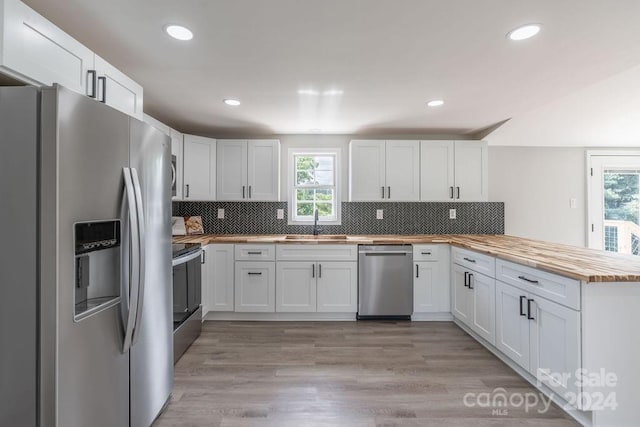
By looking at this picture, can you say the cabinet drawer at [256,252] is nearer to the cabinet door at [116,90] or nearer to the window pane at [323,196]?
the window pane at [323,196]

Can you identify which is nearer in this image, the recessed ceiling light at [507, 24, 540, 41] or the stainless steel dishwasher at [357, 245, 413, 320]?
the recessed ceiling light at [507, 24, 540, 41]

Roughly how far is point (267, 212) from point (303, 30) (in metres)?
2.53

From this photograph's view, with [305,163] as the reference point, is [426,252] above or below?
below

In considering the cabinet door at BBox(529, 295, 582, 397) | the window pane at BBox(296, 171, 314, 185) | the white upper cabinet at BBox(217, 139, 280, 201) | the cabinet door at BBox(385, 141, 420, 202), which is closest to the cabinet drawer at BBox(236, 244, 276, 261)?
the white upper cabinet at BBox(217, 139, 280, 201)

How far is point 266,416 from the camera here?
1753 millimetres

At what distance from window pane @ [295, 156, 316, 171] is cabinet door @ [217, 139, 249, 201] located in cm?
70

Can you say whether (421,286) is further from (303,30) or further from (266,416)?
(303,30)

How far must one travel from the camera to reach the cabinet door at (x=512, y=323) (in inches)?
81.2

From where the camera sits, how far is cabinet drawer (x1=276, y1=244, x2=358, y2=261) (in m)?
3.22

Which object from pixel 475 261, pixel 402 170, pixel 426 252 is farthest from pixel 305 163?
pixel 475 261

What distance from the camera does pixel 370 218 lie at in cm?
385

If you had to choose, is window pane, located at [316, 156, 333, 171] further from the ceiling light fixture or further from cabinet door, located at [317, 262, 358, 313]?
the ceiling light fixture

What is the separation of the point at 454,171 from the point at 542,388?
237 cm

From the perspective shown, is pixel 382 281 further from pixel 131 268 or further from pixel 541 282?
pixel 131 268
